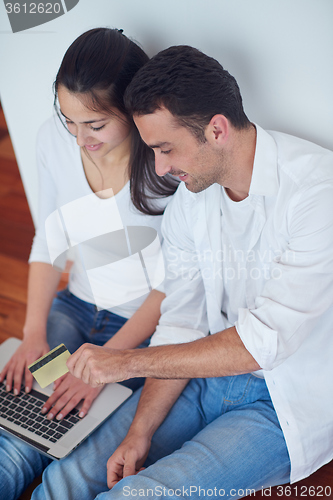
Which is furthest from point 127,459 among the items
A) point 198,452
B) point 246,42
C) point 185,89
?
point 246,42

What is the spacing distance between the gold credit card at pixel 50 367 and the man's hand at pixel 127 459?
228 millimetres

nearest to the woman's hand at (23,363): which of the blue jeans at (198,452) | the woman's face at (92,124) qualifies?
the blue jeans at (198,452)

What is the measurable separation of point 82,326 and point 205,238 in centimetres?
45

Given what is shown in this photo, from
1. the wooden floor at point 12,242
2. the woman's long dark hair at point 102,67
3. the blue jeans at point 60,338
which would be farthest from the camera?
the wooden floor at point 12,242

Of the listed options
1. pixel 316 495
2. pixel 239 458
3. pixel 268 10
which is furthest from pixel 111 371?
pixel 268 10

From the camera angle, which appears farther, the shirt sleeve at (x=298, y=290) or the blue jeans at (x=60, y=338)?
the blue jeans at (x=60, y=338)

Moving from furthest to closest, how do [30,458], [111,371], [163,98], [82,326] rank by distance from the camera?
1. [82,326]
2. [30,458]
3. [111,371]
4. [163,98]

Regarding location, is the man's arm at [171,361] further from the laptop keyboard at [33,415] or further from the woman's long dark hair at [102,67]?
the woman's long dark hair at [102,67]

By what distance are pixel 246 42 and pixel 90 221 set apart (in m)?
0.55

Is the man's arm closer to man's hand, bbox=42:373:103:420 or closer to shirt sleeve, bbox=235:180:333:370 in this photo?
shirt sleeve, bbox=235:180:333:370

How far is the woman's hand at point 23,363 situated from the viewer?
1226 millimetres

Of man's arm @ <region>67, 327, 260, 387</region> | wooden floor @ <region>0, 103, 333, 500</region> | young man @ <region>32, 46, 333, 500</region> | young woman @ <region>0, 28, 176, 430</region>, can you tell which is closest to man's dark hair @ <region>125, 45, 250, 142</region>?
young man @ <region>32, 46, 333, 500</region>

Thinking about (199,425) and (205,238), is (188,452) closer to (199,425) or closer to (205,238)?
(199,425)

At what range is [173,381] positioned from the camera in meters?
1.21
